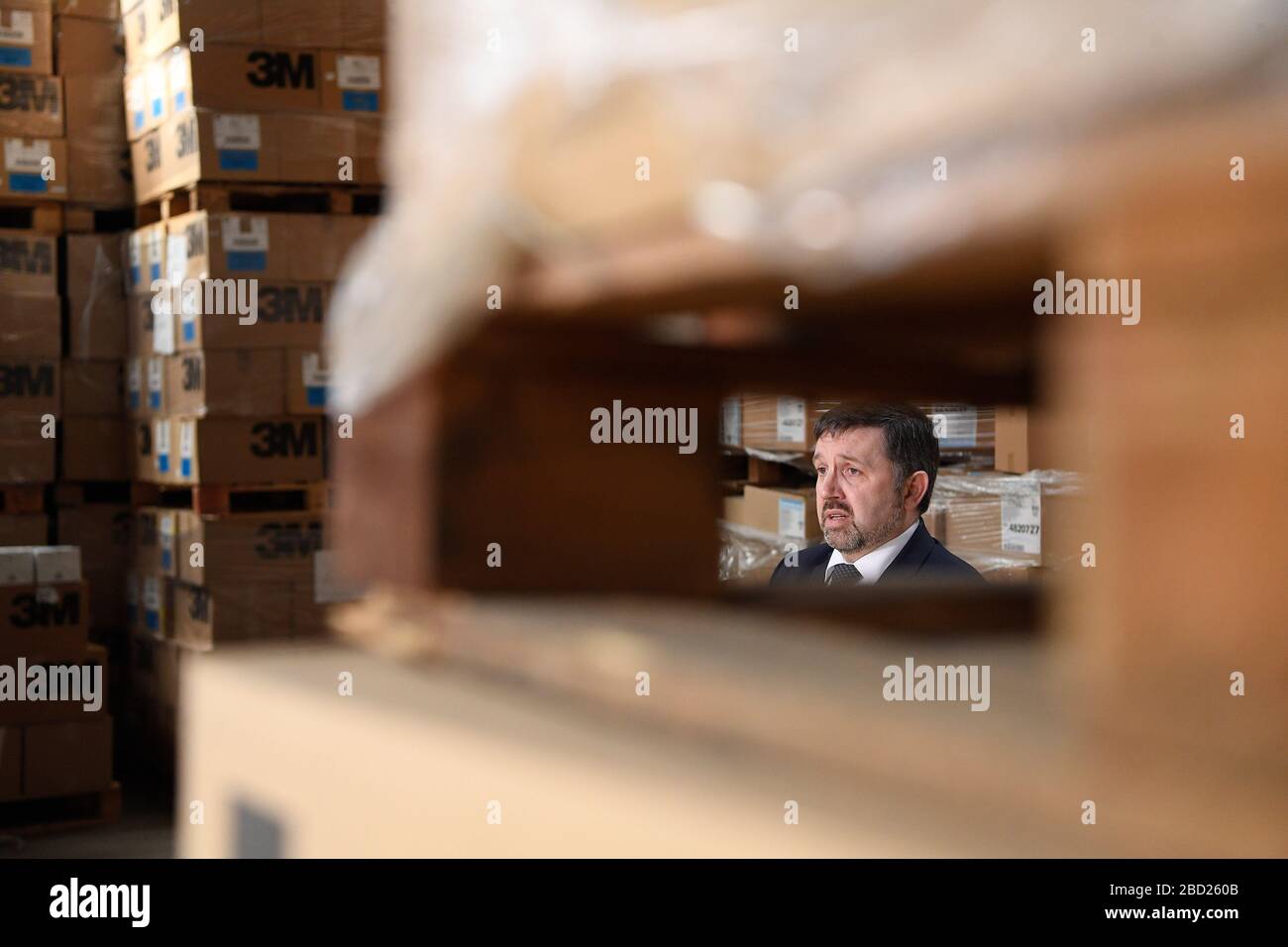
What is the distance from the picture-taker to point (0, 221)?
530 cm

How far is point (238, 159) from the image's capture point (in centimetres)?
458

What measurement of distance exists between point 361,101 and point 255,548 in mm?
1541

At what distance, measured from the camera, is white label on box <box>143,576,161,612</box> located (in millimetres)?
5156

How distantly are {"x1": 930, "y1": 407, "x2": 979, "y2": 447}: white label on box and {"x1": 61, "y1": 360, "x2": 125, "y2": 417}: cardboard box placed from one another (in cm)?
344

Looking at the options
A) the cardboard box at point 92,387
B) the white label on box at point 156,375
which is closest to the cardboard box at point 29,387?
the cardboard box at point 92,387

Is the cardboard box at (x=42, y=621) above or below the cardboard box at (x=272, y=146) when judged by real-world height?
below

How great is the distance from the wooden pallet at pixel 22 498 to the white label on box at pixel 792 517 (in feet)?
9.86

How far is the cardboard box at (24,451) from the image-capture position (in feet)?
16.7

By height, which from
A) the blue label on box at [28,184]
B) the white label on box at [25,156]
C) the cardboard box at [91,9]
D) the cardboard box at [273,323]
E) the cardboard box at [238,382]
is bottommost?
the cardboard box at [238,382]

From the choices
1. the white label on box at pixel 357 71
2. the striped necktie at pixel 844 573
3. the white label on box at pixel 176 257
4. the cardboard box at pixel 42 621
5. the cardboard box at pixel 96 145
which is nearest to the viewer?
the striped necktie at pixel 844 573

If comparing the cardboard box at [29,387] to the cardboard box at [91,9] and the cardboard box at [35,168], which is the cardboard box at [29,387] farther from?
the cardboard box at [91,9]

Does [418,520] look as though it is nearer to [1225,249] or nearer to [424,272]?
[424,272]

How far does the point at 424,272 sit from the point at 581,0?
0.18m

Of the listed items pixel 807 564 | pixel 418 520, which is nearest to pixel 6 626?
pixel 807 564
